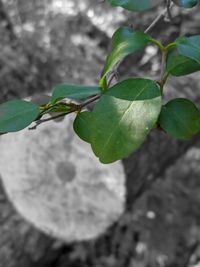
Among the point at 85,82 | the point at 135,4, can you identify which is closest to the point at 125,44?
the point at 135,4

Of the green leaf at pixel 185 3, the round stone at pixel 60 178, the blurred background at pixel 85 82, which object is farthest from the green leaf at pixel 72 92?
the blurred background at pixel 85 82

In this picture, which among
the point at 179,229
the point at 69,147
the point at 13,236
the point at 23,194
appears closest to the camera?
the point at 69,147

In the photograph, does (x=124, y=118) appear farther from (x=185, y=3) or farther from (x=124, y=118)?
(x=185, y=3)

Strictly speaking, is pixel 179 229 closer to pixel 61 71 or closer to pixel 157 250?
pixel 157 250


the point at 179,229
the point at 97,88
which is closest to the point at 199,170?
the point at 179,229

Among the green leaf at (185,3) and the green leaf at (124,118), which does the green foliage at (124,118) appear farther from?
the green leaf at (185,3)

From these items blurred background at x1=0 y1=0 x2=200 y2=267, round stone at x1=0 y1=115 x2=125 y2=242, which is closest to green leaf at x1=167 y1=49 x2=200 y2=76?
round stone at x1=0 y1=115 x2=125 y2=242

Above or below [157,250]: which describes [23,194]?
above
